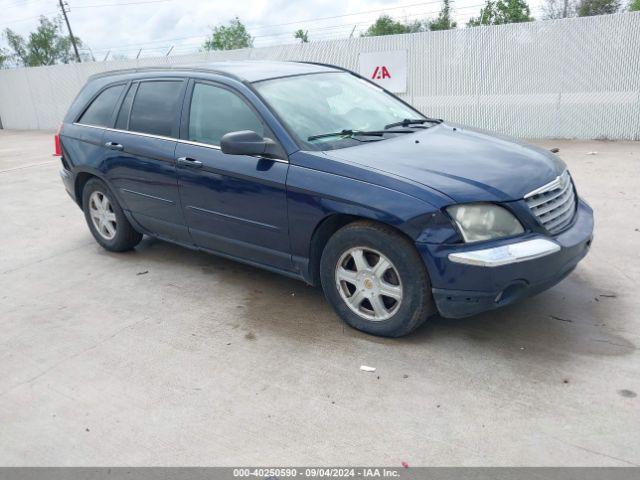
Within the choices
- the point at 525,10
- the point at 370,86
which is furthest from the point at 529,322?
the point at 525,10

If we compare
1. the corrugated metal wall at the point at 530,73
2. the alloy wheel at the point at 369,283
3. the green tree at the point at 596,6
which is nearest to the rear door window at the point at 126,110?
the alloy wheel at the point at 369,283

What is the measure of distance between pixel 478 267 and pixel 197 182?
238 cm

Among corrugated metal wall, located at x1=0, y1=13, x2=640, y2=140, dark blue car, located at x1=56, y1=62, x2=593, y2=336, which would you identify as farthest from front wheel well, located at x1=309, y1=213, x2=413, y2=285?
corrugated metal wall, located at x1=0, y1=13, x2=640, y2=140

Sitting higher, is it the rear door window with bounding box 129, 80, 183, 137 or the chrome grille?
the rear door window with bounding box 129, 80, 183, 137

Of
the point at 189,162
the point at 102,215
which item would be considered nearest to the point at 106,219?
the point at 102,215

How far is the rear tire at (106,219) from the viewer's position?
5.88 m

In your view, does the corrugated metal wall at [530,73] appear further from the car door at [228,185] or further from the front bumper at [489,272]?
the car door at [228,185]

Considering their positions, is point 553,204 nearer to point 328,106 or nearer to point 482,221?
point 482,221

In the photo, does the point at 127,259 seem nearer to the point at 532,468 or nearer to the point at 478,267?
the point at 478,267

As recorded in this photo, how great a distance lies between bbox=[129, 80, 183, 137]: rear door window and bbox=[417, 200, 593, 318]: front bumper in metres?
2.60

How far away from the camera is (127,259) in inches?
236

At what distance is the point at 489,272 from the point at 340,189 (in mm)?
1061

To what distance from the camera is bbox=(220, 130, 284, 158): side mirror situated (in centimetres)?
411

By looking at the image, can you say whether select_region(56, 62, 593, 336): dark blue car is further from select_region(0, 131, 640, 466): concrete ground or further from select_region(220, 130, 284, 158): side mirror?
select_region(0, 131, 640, 466): concrete ground
